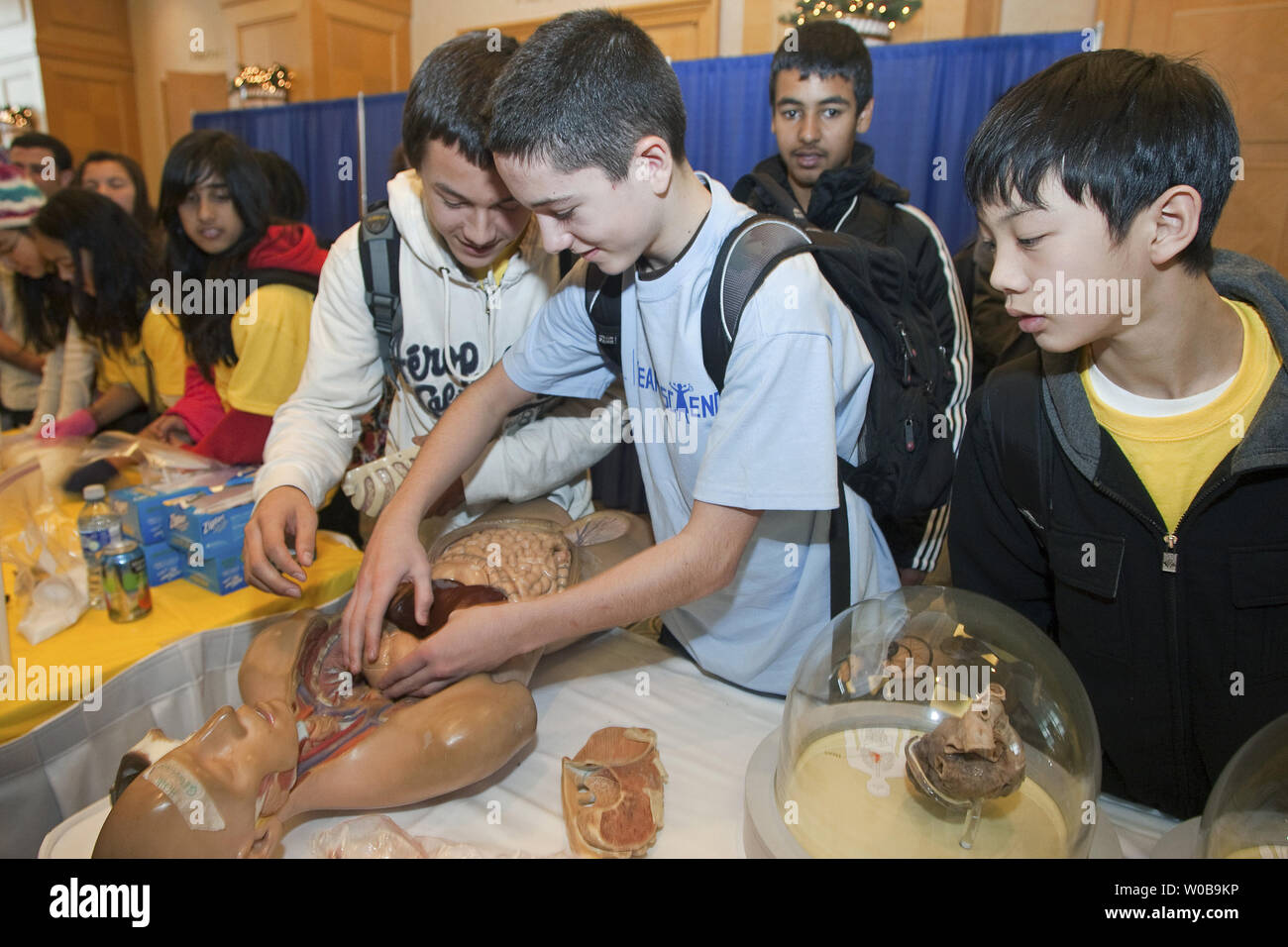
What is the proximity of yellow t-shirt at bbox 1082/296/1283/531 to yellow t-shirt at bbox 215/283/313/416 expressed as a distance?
180 cm

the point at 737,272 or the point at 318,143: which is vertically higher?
the point at 318,143

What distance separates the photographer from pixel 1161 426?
1008 mm

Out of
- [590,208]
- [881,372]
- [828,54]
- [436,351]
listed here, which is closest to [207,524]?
[436,351]

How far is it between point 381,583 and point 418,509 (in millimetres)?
158

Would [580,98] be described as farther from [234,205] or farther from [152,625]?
[234,205]

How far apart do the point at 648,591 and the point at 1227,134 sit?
0.87 metres

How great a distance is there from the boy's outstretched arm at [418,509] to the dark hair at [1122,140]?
888 mm

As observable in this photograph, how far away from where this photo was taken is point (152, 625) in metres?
1.56

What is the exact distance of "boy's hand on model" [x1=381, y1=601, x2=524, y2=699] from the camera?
1.06 metres

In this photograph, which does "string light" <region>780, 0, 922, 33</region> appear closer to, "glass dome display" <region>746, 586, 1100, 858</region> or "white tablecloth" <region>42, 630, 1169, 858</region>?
"white tablecloth" <region>42, 630, 1169, 858</region>

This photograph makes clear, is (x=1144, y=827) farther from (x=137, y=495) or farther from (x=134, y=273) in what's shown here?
(x=134, y=273)

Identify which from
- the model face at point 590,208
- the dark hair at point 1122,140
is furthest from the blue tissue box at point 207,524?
the dark hair at point 1122,140

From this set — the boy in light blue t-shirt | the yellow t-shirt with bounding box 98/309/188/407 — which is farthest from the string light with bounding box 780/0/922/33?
the boy in light blue t-shirt
